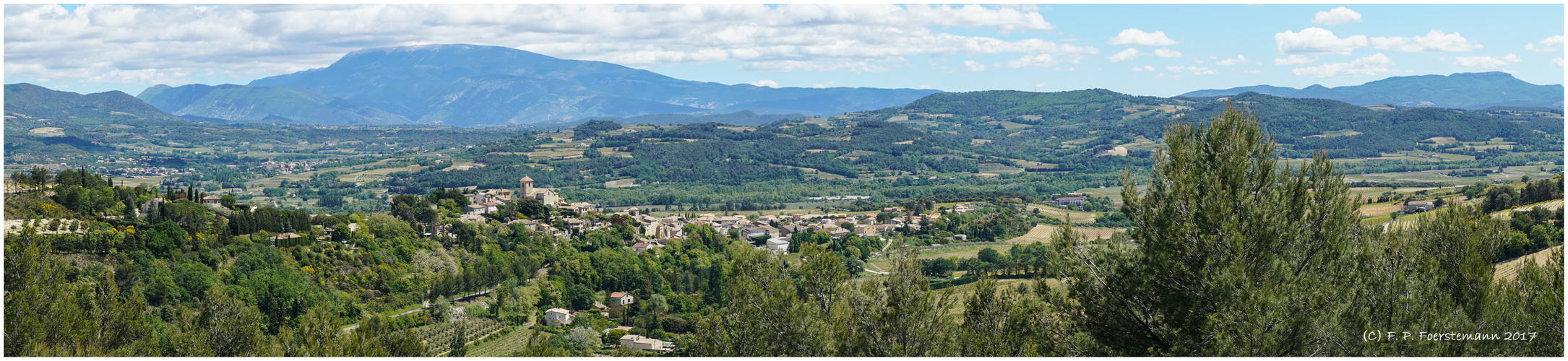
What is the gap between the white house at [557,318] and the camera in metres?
33.4

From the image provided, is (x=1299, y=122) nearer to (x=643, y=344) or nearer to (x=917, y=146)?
(x=917, y=146)

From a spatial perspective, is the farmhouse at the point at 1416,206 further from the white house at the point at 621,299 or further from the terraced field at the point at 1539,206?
the white house at the point at 621,299

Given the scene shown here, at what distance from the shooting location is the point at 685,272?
43250 millimetres

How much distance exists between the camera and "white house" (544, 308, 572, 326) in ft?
110

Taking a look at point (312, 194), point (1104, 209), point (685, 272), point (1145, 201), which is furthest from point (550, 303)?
point (312, 194)

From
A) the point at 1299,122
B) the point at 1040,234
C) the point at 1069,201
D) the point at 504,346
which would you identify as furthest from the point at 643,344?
the point at 1299,122

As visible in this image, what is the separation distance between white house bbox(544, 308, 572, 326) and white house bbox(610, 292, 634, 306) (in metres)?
2.48

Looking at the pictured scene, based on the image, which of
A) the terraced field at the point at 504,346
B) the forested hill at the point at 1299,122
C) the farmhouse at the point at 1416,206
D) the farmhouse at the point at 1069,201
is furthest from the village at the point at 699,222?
the forested hill at the point at 1299,122

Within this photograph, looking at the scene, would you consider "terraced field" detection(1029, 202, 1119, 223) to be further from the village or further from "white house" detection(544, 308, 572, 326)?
"white house" detection(544, 308, 572, 326)

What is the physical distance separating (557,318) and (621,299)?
3395mm

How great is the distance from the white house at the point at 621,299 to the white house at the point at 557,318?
2480 mm

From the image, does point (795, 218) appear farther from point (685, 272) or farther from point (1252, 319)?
point (1252, 319)

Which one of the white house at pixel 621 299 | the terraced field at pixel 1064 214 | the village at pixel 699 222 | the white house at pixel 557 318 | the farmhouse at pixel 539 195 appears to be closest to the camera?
the white house at pixel 557 318

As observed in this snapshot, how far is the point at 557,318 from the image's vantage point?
33.7 meters
